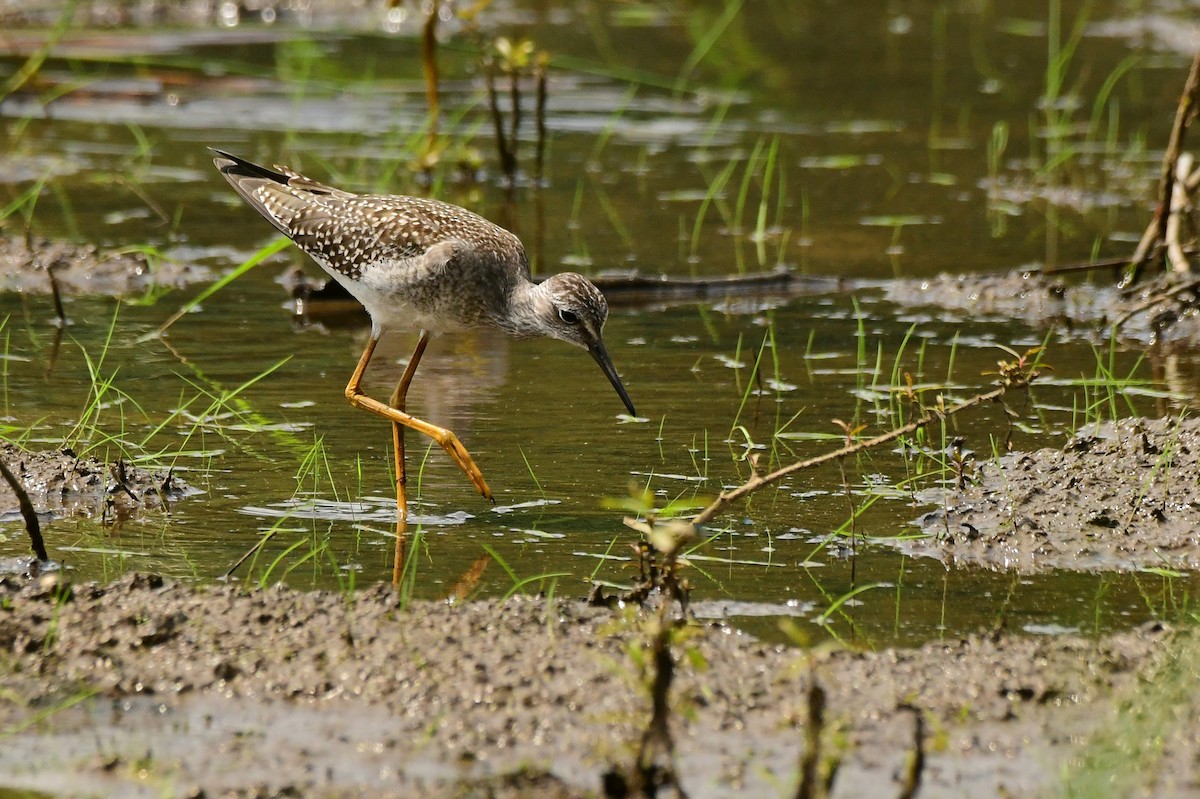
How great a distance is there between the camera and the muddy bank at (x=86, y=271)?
32.2 ft

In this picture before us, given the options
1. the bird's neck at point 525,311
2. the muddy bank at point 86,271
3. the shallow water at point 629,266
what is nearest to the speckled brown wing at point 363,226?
the bird's neck at point 525,311

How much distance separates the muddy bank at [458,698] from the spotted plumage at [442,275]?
1.95m

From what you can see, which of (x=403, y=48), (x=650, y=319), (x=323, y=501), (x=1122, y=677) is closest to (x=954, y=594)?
(x=1122, y=677)

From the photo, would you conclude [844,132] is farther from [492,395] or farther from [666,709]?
[666,709]

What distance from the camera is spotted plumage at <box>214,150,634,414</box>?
7.19 metres

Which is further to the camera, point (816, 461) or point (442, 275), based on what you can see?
point (442, 275)

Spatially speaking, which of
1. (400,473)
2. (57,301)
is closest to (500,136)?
(57,301)

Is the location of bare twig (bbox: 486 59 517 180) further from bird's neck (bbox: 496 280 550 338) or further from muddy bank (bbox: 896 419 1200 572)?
muddy bank (bbox: 896 419 1200 572)

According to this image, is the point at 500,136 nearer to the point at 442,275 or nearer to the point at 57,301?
the point at 57,301

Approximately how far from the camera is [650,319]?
9.46m

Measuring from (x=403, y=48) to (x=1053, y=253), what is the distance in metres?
7.75

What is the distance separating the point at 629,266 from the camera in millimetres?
10352

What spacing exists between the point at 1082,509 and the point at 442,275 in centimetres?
275

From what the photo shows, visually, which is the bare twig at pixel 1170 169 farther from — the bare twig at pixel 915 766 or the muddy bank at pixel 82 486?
the bare twig at pixel 915 766
